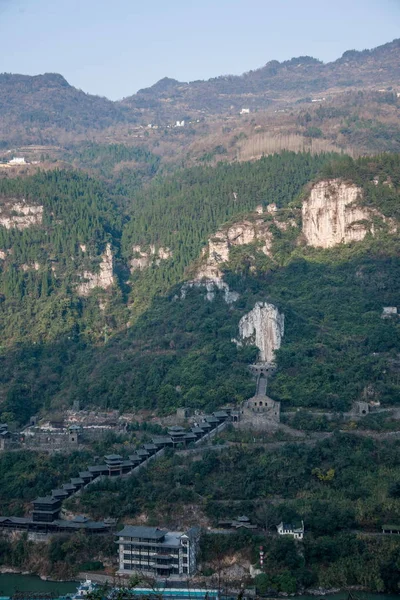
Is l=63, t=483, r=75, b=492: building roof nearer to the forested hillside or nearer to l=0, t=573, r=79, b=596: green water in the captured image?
l=0, t=573, r=79, b=596: green water

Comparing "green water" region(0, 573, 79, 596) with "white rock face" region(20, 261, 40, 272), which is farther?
"white rock face" region(20, 261, 40, 272)

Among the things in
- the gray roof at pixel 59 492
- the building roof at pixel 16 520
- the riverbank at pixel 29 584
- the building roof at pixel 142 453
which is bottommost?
the riverbank at pixel 29 584

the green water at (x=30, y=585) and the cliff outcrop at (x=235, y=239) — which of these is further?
the cliff outcrop at (x=235, y=239)

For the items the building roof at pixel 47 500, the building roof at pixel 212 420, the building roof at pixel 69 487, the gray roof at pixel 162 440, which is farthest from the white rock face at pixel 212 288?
the building roof at pixel 47 500

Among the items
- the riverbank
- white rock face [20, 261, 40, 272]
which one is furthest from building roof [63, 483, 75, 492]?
white rock face [20, 261, 40, 272]

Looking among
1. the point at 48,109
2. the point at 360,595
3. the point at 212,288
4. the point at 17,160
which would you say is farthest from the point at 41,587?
the point at 48,109

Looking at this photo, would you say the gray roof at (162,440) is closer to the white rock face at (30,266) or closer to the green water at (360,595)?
the green water at (360,595)

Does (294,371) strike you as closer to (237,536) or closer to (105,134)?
(237,536)
